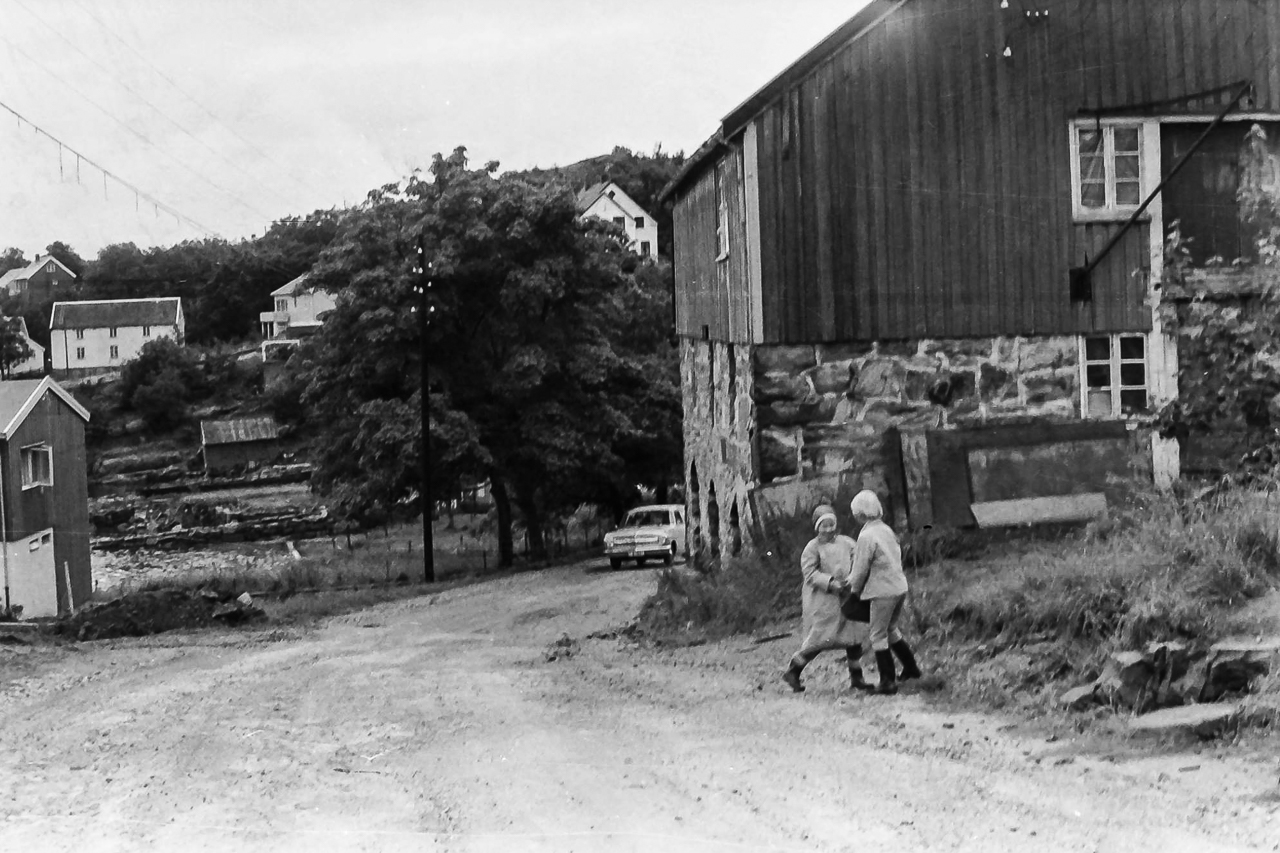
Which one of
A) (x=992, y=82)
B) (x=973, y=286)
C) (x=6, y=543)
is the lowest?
(x=6, y=543)

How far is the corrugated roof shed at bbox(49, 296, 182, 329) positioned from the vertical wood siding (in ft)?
366

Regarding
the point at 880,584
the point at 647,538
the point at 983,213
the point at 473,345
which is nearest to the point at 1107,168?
the point at 983,213

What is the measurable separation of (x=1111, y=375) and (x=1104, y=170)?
2.55 m

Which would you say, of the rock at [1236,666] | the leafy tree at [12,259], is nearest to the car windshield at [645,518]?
the rock at [1236,666]

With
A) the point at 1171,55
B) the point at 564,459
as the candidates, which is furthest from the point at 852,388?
the point at 564,459

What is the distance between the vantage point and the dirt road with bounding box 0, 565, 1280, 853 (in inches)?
331

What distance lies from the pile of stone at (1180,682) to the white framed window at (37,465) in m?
36.4

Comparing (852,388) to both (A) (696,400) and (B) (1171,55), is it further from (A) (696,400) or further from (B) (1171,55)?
(A) (696,400)

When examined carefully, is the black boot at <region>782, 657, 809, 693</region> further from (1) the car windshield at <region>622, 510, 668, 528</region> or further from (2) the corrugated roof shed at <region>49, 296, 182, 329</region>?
(2) the corrugated roof shed at <region>49, 296, 182, 329</region>

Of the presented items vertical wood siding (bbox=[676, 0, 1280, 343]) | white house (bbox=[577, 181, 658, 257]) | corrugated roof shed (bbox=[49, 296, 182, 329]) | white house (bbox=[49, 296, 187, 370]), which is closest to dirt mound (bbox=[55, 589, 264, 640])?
vertical wood siding (bbox=[676, 0, 1280, 343])

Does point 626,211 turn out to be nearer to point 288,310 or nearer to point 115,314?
point 288,310

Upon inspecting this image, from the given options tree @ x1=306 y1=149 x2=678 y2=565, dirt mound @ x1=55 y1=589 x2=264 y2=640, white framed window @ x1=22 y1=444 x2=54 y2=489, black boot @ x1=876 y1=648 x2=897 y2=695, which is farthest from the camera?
white framed window @ x1=22 y1=444 x2=54 y2=489

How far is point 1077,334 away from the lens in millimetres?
19766

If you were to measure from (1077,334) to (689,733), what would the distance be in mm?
10196
